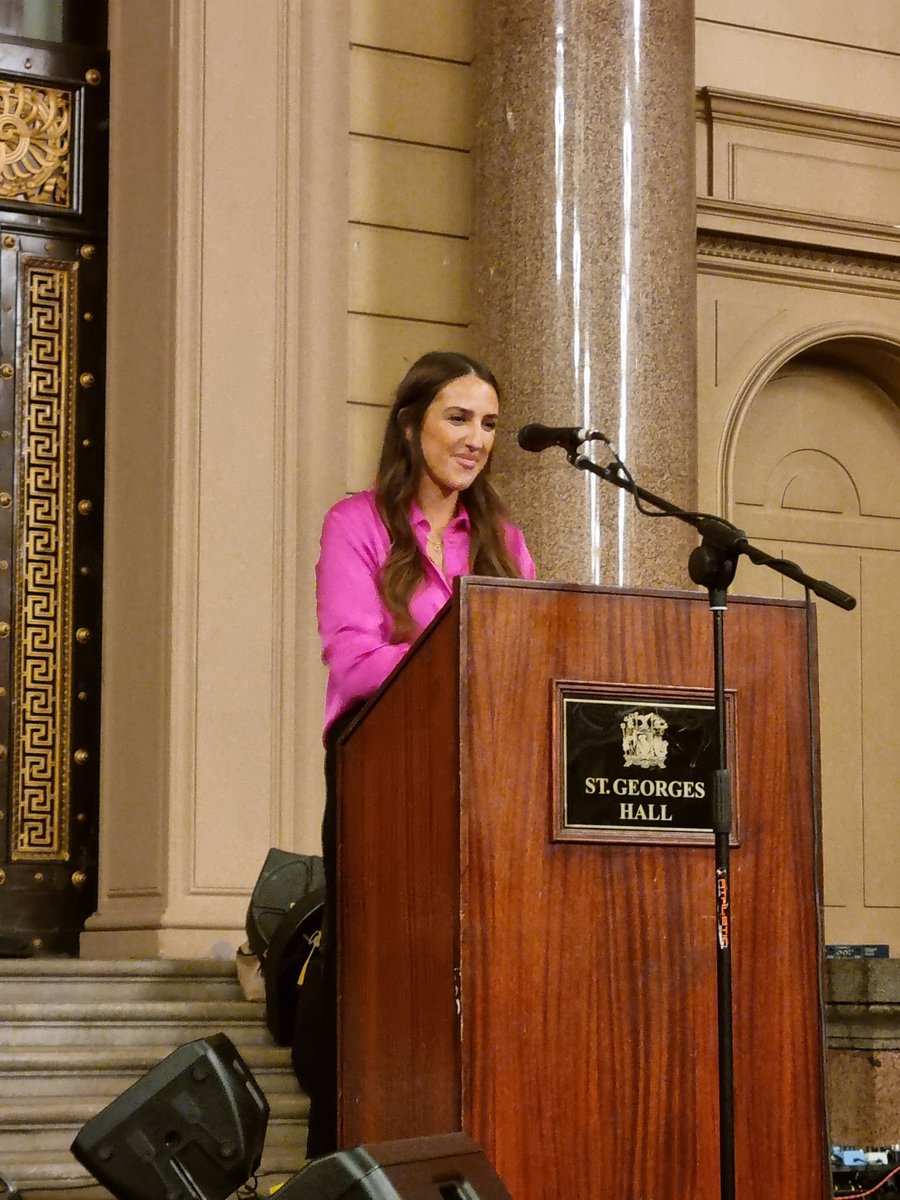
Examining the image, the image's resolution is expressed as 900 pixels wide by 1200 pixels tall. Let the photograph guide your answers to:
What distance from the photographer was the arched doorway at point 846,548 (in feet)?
24.6

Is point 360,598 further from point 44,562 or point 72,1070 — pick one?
point 44,562

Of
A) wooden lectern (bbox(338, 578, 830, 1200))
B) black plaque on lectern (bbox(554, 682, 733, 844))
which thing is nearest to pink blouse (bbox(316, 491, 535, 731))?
wooden lectern (bbox(338, 578, 830, 1200))

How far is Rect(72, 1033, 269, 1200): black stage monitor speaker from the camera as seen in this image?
2914mm

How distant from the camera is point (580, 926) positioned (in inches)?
105

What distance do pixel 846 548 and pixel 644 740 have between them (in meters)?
5.19

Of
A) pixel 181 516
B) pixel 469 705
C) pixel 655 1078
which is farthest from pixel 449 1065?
pixel 181 516

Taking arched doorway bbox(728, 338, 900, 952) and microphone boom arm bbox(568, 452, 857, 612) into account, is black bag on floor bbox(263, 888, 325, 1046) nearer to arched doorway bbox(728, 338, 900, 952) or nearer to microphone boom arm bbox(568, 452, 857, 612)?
microphone boom arm bbox(568, 452, 857, 612)

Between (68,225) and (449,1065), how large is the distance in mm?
4572

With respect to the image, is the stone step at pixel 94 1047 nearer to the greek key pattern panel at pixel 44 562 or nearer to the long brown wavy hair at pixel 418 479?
the greek key pattern panel at pixel 44 562

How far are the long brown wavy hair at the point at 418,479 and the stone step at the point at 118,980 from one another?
93.7 inches

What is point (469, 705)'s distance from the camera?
104 inches

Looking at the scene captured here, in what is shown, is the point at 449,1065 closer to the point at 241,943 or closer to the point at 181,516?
the point at 241,943

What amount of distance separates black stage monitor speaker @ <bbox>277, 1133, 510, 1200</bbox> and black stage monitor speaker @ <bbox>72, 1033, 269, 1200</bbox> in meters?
0.73

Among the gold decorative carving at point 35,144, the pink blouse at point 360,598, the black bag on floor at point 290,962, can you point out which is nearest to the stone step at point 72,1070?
the black bag on floor at point 290,962
